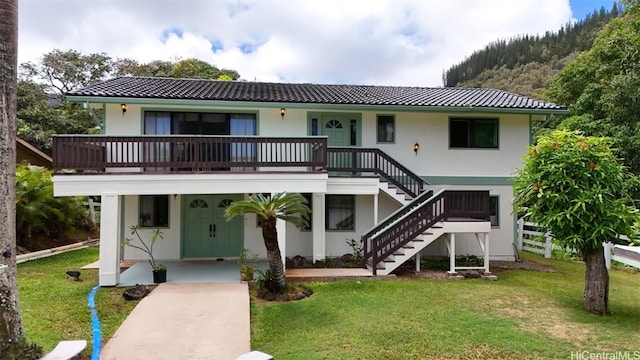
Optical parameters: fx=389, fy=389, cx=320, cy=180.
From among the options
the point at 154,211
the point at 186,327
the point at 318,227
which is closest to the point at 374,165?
the point at 318,227

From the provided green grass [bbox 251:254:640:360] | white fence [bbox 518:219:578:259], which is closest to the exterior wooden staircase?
green grass [bbox 251:254:640:360]

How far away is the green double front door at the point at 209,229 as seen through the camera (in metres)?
12.1

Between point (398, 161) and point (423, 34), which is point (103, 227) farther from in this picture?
point (423, 34)

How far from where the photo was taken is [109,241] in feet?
30.0

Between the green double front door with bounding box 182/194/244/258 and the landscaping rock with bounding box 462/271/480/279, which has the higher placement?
the green double front door with bounding box 182/194/244/258

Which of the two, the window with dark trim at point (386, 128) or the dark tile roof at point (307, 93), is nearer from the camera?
the dark tile roof at point (307, 93)

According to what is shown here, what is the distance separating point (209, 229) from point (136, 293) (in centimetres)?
→ 413

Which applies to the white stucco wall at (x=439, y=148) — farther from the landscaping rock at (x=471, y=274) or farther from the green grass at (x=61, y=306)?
the green grass at (x=61, y=306)

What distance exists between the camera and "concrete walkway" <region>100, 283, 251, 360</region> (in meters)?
5.64

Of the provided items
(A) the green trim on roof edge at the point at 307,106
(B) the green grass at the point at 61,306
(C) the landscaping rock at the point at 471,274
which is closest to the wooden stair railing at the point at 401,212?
(C) the landscaping rock at the point at 471,274

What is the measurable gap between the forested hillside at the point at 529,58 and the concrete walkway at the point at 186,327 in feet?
131

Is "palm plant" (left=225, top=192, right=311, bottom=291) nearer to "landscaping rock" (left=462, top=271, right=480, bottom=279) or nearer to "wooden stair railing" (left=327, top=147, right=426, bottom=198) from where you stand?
"wooden stair railing" (left=327, top=147, right=426, bottom=198)

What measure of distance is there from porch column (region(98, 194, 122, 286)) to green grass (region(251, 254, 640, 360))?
377cm

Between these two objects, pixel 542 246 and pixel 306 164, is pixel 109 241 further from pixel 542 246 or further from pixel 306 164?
pixel 542 246
